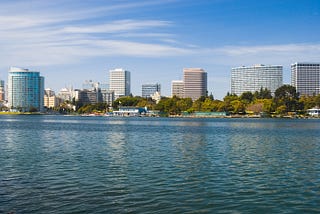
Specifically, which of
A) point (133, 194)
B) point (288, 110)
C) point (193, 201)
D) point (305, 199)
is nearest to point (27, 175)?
point (133, 194)

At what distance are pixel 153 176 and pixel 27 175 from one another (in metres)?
7.27

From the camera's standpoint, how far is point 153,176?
24781 mm

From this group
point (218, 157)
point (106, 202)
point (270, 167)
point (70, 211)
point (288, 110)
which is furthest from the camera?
point (288, 110)

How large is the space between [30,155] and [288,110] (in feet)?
572

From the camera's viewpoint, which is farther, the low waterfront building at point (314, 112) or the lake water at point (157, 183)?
the low waterfront building at point (314, 112)

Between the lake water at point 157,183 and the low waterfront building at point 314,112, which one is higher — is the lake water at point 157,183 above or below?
below

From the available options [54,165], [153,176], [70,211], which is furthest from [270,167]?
[70,211]

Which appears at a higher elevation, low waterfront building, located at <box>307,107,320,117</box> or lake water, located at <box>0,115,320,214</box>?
low waterfront building, located at <box>307,107,320,117</box>

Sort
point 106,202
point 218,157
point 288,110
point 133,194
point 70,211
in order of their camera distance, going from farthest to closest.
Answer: point 288,110 < point 218,157 < point 133,194 < point 106,202 < point 70,211

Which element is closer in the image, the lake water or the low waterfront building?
the lake water

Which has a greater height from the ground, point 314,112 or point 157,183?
point 314,112

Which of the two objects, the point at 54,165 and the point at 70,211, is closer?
the point at 70,211

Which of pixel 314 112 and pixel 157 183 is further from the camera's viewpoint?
pixel 314 112

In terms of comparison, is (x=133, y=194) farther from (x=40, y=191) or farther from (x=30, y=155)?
(x=30, y=155)
